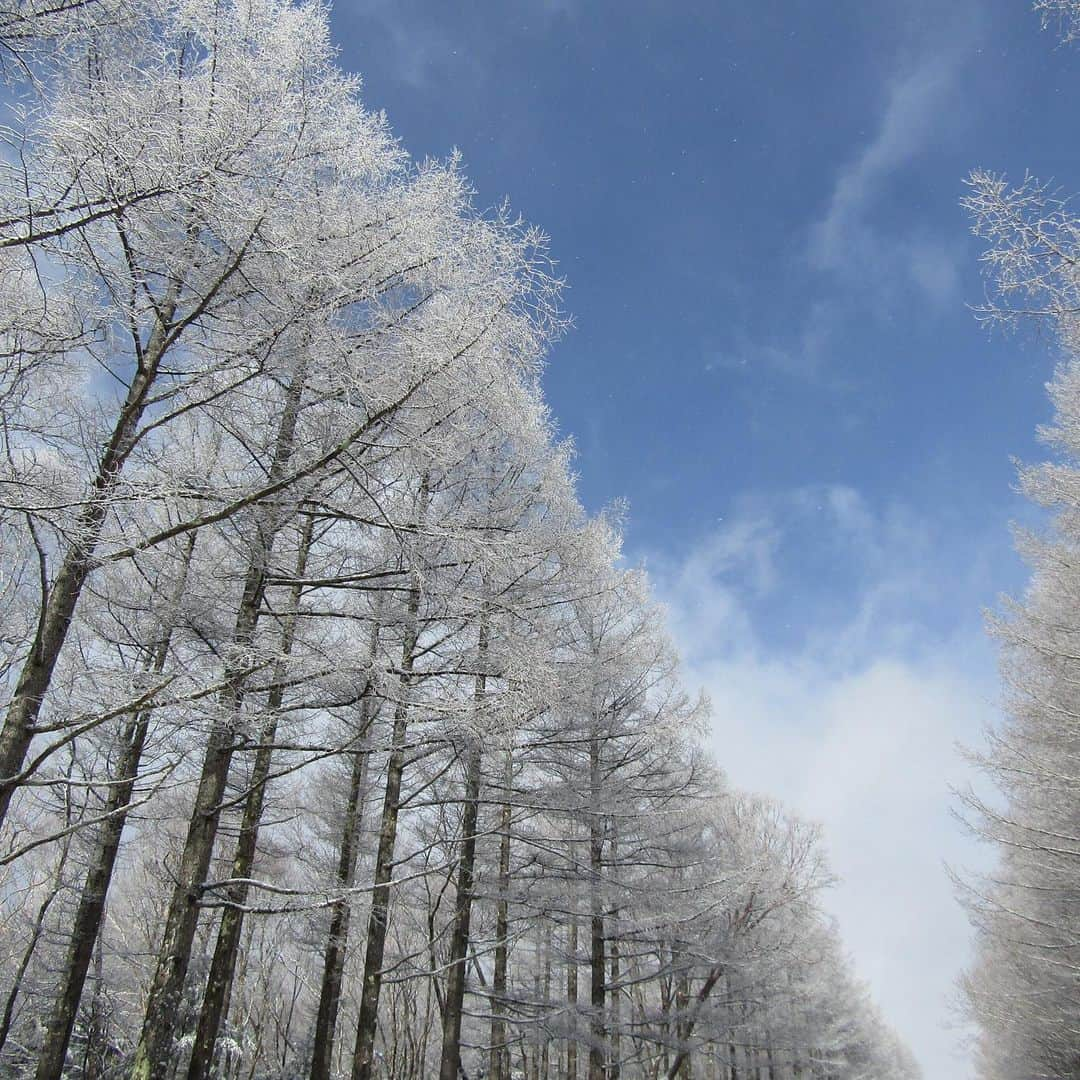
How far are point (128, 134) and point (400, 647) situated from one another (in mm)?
5574

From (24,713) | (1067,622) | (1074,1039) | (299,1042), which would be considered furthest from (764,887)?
(24,713)

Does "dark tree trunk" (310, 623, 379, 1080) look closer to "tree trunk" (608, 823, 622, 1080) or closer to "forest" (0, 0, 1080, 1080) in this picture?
"forest" (0, 0, 1080, 1080)

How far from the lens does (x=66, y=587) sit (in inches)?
136

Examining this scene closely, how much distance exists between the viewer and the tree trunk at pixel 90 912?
23.2ft

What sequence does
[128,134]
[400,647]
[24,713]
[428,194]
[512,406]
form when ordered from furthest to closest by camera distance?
[400,647] < [512,406] < [428,194] < [24,713] < [128,134]

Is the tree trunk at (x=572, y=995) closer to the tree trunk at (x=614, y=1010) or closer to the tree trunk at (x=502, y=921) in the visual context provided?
the tree trunk at (x=614, y=1010)

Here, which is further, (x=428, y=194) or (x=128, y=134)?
(x=428, y=194)

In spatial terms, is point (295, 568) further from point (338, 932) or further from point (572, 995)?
point (572, 995)

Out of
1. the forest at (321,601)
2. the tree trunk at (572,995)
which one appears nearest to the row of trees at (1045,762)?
the forest at (321,601)

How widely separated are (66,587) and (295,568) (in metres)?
3.08

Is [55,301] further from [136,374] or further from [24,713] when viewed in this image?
[24,713]

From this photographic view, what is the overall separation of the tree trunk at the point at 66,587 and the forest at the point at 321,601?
2 centimetres

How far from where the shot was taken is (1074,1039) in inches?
480

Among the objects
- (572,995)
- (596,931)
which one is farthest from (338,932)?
(572,995)
